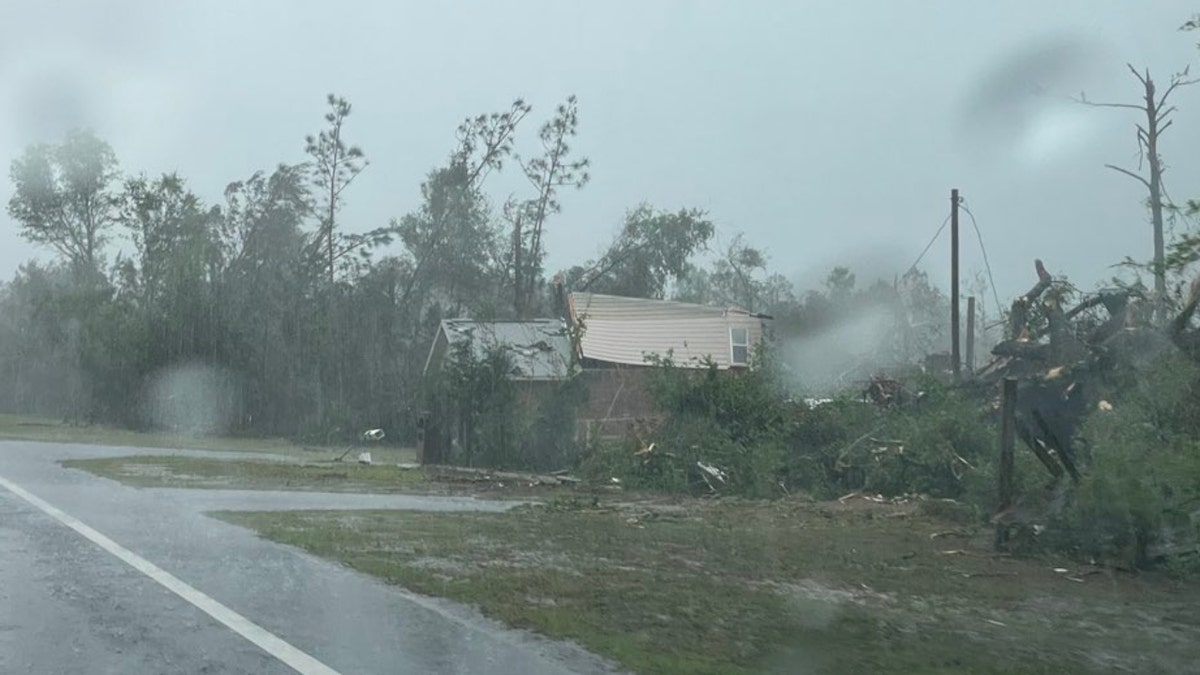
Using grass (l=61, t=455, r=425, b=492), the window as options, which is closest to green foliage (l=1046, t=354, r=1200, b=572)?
grass (l=61, t=455, r=425, b=492)

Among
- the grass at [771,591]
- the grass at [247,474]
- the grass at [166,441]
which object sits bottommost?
the grass at [771,591]

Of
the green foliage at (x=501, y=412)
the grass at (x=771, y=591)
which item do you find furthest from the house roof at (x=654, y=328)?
the grass at (x=771, y=591)

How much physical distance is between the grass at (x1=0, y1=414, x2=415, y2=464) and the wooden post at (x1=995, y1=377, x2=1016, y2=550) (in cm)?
2175

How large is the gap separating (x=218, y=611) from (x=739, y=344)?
39.3 metres

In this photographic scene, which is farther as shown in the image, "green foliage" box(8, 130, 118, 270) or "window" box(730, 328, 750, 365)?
"green foliage" box(8, 130, 118, 270)

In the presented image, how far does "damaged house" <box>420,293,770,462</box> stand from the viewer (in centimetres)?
3500

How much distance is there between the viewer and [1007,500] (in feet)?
57.2

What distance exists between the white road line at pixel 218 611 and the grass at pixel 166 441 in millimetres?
21849

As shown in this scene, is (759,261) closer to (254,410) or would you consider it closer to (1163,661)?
(254,410)

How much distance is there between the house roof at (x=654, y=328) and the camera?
47.1 m

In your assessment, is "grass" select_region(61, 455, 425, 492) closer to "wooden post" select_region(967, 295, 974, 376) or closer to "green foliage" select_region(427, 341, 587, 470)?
"green foliage" select_region(427, 341, 587, 470)

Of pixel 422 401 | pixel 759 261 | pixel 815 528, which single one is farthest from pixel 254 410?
pixel 815 528

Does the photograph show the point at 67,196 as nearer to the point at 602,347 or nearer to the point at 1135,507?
the point at 602,347

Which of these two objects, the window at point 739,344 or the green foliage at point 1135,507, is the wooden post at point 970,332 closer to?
the window at point 739,344
